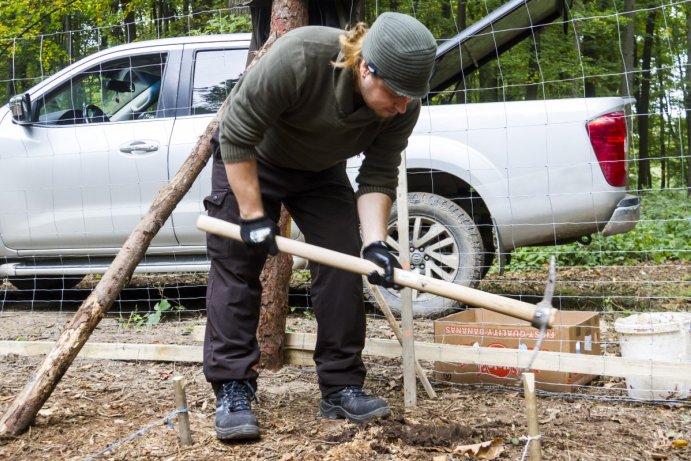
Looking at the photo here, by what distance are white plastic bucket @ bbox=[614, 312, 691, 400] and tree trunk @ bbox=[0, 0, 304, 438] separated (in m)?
2.29

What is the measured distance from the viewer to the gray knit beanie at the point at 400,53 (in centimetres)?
247

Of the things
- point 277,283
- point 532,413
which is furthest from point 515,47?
point 532,413

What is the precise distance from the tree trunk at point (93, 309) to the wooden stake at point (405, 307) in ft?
3.16

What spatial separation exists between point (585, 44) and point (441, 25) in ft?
9.83

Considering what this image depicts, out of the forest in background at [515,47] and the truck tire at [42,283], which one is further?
the forest in background at [515,47]

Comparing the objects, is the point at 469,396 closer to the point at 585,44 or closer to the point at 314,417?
the point at 314,417

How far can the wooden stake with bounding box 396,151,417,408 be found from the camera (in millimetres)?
3498

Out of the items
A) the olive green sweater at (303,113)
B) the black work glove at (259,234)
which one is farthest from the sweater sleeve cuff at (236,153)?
the black work glove at (259,234)

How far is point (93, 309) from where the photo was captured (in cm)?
341

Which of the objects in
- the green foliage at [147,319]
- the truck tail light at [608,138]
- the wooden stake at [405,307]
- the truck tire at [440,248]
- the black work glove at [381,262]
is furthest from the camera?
the green foliage at [147,319]

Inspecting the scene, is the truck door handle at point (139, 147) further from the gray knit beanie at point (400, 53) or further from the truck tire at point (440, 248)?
the gray knit beanie at point (400, 53)

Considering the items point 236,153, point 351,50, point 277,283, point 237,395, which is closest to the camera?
point 351,50

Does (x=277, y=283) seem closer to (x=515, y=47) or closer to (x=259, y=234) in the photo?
(x=259, y=234)

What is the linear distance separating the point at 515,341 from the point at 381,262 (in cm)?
137
